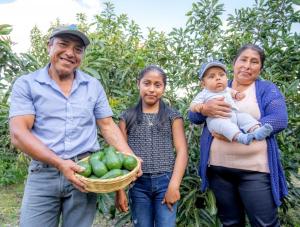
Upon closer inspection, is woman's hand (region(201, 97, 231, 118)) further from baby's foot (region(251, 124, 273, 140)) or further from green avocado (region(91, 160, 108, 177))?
green avocado (region(91, 160, 108, 177))

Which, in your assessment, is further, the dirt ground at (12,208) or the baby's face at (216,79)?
the dirt ground at (12,208)

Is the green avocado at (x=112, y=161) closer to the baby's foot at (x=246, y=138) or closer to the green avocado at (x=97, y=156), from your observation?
the green avocado at (x=97, y=156)

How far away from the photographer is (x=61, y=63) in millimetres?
2086

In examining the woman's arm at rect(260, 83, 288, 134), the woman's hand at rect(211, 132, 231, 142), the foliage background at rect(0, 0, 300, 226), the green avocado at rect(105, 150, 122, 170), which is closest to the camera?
the green avocado at rect(105, 150, 122, 170)

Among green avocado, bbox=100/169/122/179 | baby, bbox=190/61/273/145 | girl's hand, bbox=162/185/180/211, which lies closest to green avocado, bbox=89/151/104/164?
green avocado, bbox=100/169/122/179

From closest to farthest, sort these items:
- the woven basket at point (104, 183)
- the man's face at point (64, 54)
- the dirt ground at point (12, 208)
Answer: the woven basket at point (104, 183)
the man's face at point (64, 54)
the dirt ground at point (12, 208)

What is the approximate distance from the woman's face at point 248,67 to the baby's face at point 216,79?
10cm

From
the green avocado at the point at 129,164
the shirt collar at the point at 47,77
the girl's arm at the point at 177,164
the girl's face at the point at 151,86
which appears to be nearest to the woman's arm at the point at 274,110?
the girl's arm at the point at 177,164

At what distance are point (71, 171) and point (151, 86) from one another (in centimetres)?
82

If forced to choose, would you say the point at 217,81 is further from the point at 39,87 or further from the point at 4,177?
the point at 4,177

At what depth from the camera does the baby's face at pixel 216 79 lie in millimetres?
2385

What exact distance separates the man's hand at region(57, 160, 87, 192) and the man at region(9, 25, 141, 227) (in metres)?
0.04

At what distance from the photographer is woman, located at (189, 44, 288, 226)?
2256mm

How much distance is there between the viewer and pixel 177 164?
8.04 ft
